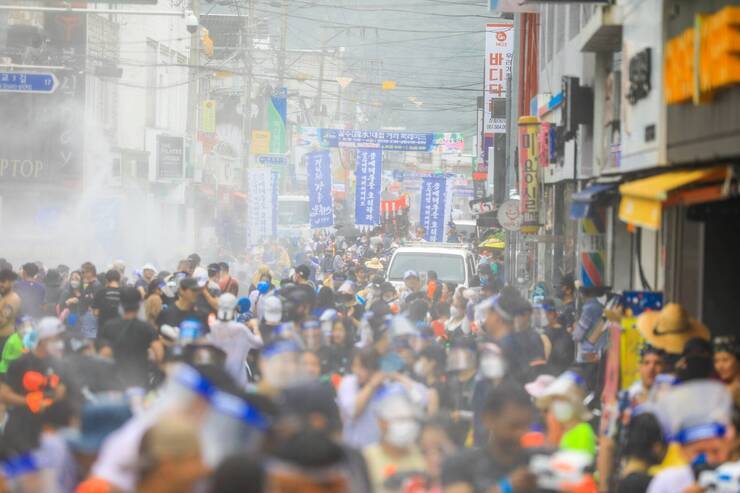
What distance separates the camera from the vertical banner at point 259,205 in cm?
3925

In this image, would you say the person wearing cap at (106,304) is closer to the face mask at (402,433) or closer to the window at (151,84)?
the face mask at (402,433)

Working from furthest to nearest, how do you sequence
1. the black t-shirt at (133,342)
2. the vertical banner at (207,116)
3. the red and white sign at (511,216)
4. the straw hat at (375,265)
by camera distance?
the vertical banner at (207,116)
the straw hat at (375,265)
the red and white sign at (511,216)
the black t-shirt at (133,342)

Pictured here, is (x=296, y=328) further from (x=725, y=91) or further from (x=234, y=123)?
(x=234, y=123)

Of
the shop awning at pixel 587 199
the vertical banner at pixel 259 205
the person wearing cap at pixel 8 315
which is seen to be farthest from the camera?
the vertical banner at pixel 259 205

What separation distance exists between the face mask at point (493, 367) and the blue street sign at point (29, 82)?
49.2ft

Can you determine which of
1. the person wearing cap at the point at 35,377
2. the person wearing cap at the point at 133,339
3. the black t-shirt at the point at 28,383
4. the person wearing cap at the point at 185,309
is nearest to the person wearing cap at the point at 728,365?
the black t-shirt at the point at 28,383

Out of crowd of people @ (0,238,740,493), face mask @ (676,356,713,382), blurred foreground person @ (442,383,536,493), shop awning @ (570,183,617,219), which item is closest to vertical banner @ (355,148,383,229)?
shop awning @ (570,183,617,219)

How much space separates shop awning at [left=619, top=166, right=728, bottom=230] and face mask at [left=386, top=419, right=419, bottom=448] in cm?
432

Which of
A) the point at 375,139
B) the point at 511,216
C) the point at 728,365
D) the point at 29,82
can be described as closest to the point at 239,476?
the point at 728,365

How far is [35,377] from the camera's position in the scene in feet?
30.5

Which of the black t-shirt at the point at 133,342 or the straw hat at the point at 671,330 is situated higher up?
the straw hat at the point at 671,330

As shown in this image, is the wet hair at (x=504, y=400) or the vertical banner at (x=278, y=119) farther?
the vertical banner at (x=278, y=119)

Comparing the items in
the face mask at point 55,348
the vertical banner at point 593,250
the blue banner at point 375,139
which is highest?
the blue banner at point 375,139

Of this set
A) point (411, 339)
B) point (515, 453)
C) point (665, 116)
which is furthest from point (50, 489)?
point (665, 116)
